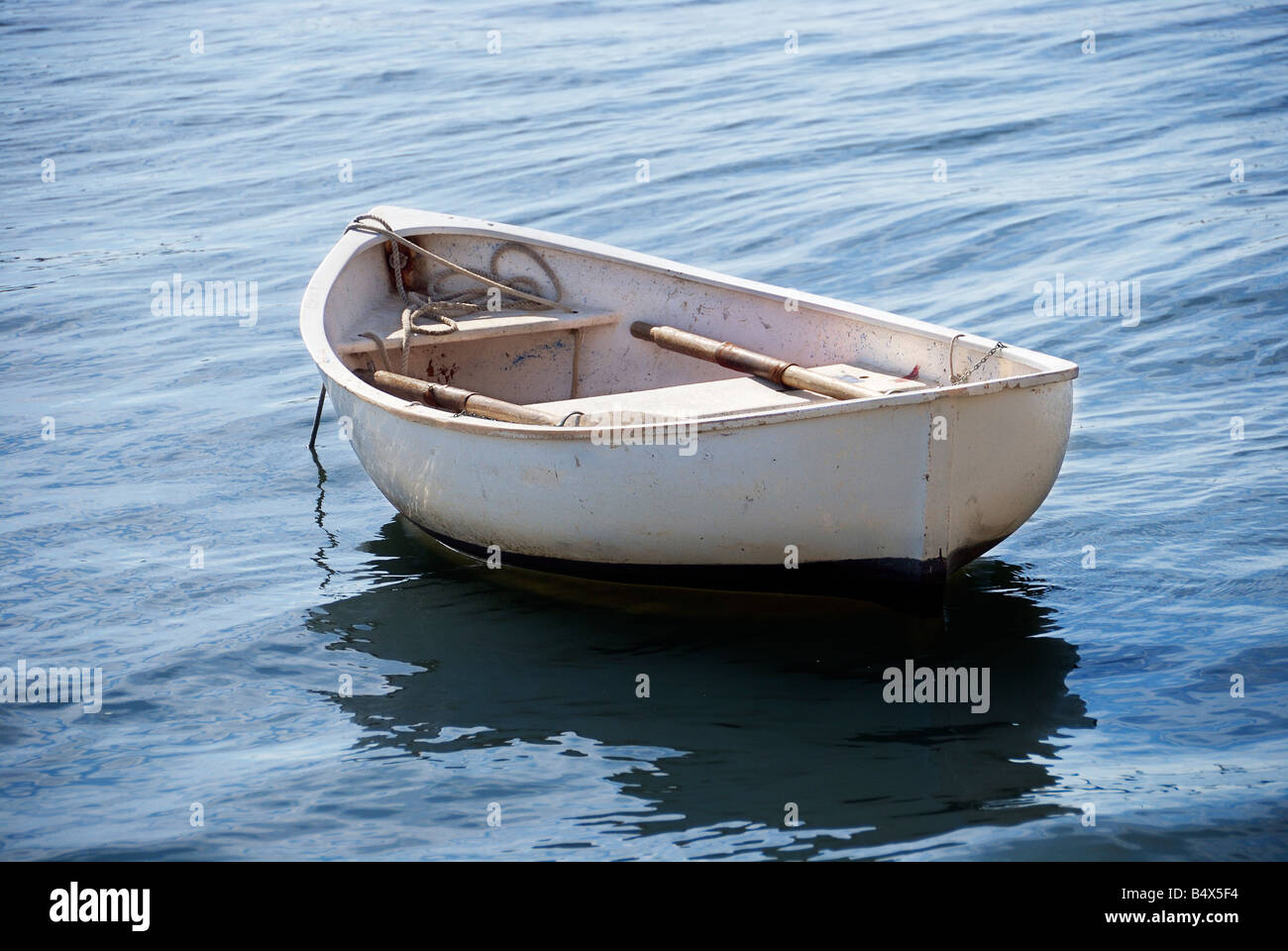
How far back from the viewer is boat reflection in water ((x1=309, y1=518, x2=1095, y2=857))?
13.4ft

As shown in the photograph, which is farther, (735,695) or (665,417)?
(665,417)

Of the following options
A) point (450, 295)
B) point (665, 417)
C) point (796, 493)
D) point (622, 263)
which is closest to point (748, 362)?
point (665, 417)

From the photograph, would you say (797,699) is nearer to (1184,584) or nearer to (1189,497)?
(1184,584)

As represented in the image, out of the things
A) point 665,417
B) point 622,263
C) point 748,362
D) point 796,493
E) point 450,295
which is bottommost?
point 796,493

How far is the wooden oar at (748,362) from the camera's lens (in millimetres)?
5625

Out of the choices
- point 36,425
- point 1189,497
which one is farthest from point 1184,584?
point 36,425

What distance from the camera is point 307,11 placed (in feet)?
78.8

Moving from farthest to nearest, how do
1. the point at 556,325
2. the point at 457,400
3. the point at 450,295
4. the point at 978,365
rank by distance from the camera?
1. the point at 450,295
2. the point at 556,325
3. the point at 457,400
4. the point at 978,365

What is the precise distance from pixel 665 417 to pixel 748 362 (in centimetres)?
79

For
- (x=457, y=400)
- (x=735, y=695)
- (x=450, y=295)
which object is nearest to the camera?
(x=735, y=695)

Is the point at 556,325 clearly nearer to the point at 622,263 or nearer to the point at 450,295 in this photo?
the point at 622,263

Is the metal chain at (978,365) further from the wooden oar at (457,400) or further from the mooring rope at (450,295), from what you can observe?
the mooring rope at (450,295)

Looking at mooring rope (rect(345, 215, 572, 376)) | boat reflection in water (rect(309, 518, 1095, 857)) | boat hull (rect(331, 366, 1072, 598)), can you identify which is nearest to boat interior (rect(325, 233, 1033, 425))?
mooring rope (rect(345, 215, 572, 376))

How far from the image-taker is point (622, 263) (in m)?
6.98
